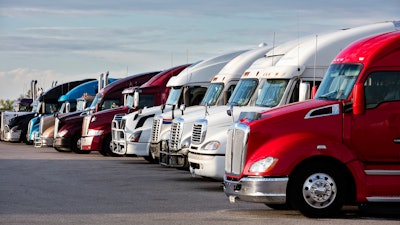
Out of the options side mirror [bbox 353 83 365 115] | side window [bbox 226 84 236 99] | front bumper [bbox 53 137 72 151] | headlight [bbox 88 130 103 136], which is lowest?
front bumper [bbox 53 137 72 151]

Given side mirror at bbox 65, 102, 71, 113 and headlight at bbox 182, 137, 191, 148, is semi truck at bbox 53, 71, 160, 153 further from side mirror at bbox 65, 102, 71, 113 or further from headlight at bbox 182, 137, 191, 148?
headlight at bbox 182, 137, 191, 148

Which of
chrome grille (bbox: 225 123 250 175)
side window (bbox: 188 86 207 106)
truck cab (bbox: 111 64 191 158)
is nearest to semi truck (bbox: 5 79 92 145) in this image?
truck cab (bbox: 111 64 191 158)

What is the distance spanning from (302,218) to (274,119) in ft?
4.41

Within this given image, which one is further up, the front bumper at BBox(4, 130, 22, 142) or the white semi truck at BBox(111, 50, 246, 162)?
the white semi truck at BBox(111, 50, 246, 162)

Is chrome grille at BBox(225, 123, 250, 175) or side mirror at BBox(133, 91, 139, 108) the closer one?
chrome grille at BBox(225, 123, 250, 175)

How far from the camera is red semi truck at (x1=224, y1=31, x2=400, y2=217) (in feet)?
43.9

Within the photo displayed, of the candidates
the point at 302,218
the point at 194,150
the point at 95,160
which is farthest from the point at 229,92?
the point at 302,218

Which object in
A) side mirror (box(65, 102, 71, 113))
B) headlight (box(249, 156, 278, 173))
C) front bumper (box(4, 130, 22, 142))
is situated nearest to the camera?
headlight (box(249, 156, 278, 173))

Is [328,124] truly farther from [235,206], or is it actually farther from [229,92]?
[229,92]

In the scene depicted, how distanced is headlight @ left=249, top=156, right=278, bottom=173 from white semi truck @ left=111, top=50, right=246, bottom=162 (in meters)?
11.8

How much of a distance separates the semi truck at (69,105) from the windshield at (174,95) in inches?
338

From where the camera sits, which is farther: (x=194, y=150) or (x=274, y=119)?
(x=194, y=150)

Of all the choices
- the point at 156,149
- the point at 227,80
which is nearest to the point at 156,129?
the point at 156,149

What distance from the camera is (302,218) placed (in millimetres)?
13508
